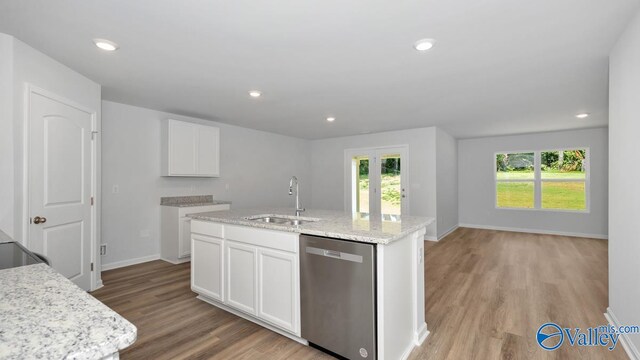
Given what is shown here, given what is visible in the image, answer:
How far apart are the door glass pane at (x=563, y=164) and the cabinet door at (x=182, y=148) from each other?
7.14 m

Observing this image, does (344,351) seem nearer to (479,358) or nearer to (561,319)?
(479,358)

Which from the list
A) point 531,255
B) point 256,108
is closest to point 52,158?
point 256,108

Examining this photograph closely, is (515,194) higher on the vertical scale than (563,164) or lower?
lower

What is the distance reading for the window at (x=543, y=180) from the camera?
620 centimetres

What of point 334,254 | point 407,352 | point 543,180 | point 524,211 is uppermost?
point 543,180

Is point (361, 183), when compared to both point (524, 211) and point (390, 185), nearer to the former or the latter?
point (390, 185)

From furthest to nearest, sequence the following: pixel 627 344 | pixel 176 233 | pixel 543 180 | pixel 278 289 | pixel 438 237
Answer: pixel 543 180
pixel 438 237
pixel 176 233
pixel 278 289
pixel 627 344

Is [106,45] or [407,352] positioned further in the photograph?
[106,45]

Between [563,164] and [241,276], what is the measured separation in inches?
279

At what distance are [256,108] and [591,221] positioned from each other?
694 centimetres

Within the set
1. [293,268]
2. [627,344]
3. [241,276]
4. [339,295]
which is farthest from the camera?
[241,276]

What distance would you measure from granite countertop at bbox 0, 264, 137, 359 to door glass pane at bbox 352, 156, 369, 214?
20.1ft

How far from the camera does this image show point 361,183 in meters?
6.88

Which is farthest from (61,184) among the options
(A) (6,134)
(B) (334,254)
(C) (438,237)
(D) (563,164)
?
(D) (563,164)
